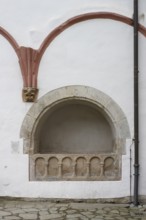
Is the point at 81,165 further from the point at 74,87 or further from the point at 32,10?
the point at 32,10

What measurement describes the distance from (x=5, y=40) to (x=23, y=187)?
2.38 meters

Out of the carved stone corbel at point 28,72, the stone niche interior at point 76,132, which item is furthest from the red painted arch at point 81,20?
the stone niche interior at point 76,132

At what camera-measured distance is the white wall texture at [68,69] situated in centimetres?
526

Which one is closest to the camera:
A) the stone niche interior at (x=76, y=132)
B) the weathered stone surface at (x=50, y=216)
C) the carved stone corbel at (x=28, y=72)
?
the weathered stone surface at (x=50, y=216)

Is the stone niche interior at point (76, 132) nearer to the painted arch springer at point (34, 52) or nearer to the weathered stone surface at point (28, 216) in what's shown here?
the painted arch springer at point (34, 52)

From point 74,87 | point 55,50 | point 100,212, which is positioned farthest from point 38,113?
point 100,212

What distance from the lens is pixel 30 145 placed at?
530 centimetres

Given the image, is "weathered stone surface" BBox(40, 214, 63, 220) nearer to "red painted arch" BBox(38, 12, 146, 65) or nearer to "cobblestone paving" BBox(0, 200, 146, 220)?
"cobblestone paving" BBox(0, 200, 146, 220)

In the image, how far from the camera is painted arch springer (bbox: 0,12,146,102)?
5238mm

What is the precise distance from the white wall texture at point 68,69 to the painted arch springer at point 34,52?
0.22 feet

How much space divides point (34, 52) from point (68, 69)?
0.60 meters

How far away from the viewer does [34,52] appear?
17.3 feet

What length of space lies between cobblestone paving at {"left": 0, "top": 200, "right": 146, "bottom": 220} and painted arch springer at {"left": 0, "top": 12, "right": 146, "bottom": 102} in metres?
1.64

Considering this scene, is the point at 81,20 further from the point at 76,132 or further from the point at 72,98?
the point at 76,132
